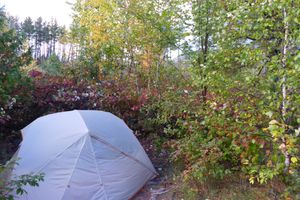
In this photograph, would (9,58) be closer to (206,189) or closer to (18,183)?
(18,183)

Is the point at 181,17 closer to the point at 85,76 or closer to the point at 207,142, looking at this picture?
the point at 207,142

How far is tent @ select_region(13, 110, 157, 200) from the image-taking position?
411 cm

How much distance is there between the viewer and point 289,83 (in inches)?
108

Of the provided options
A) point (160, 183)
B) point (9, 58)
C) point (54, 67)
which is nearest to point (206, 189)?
point (160, 183)

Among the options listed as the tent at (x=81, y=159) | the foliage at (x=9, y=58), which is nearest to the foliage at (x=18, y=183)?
the tent at (x=81, y=159)

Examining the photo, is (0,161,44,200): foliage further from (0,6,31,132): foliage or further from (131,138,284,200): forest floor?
(0,6,31,132): foliage

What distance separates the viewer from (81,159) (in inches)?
166

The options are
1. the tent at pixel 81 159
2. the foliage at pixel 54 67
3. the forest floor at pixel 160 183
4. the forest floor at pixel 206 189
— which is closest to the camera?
the forest floor at pixel 206 189

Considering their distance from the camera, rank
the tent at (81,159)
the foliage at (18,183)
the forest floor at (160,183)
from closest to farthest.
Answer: the foliage at (18,183), the tent at (81,159), the forest floor at (160,183)

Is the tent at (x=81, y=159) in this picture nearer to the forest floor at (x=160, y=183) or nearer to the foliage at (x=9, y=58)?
the forest floor at (x=160, y=183)

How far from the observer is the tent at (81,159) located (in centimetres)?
411

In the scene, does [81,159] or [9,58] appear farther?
[9,58]

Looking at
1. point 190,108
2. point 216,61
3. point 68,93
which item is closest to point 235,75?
point 216,61

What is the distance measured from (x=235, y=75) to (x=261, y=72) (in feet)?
1.41
